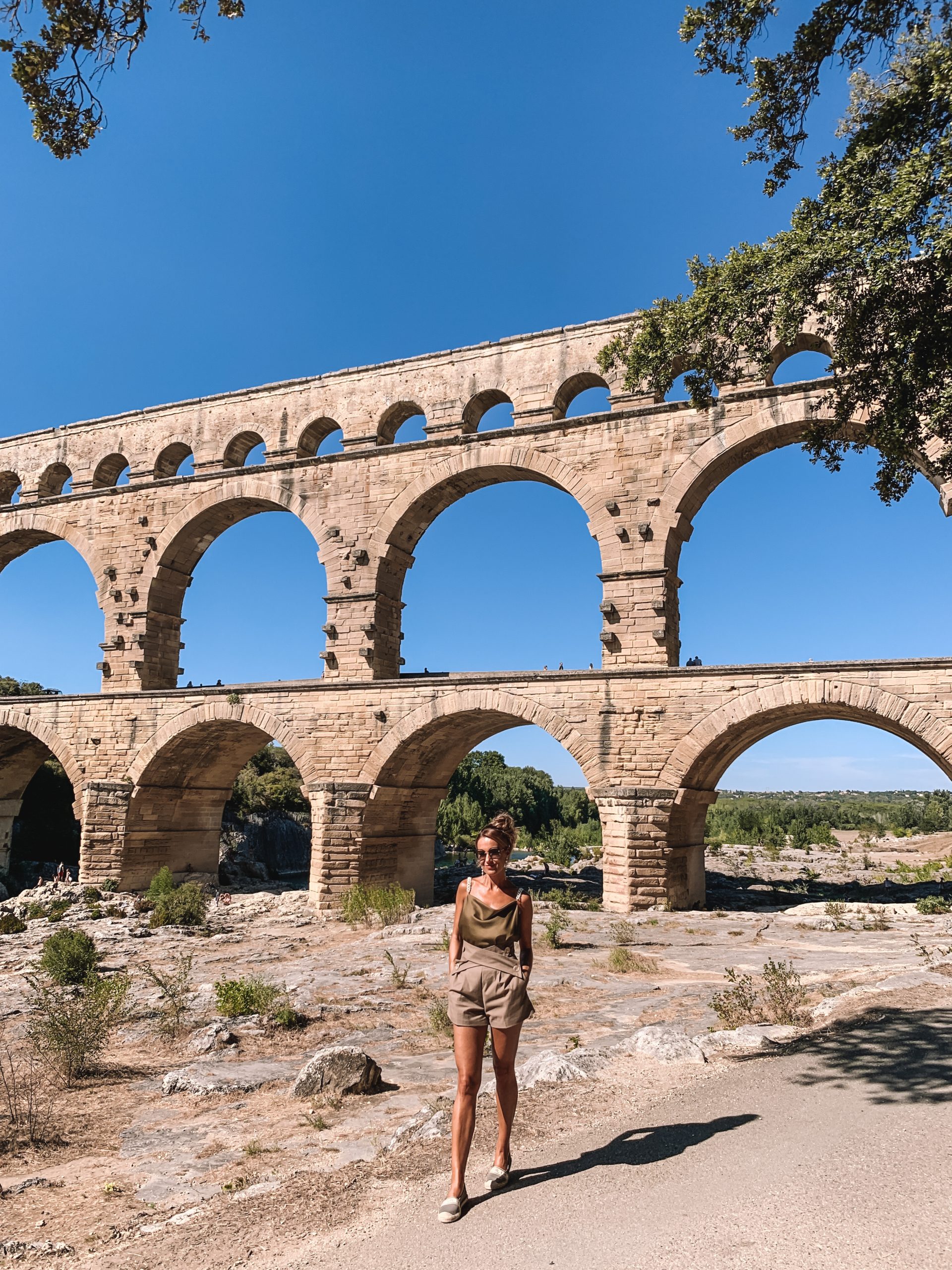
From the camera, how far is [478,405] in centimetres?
1761

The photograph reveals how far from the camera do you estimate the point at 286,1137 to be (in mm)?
4770

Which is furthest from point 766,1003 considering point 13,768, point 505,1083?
point 13,768

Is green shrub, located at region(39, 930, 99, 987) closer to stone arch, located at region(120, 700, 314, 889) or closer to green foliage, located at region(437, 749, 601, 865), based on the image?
stone arch, located at region(120, 700, 314, 889)

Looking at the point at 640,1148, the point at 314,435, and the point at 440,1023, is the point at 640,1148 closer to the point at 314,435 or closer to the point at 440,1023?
the point at 440,1023

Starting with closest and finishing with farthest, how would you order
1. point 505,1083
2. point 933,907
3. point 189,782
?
point 505,1083
point 933,907
point 189,782

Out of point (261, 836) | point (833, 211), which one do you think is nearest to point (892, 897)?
point (833, 211)

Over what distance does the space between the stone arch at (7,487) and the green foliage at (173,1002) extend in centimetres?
1764

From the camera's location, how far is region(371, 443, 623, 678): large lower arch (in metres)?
16.3

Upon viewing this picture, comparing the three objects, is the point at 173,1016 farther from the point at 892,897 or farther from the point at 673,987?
the point at 892,897

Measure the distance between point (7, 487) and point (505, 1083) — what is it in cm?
2446

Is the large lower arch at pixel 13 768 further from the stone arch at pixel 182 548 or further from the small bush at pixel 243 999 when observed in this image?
the small bush at pixel 243 999

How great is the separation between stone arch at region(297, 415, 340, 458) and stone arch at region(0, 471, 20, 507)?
30.5ft

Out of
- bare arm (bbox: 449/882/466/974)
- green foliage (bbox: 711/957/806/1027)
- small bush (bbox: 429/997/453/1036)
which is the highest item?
bare arm (bbox: 449/882/466/974)

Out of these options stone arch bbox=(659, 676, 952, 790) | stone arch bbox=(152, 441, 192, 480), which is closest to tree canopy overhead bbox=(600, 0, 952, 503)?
stone arch bbox=(659, 676, 952, 790)
